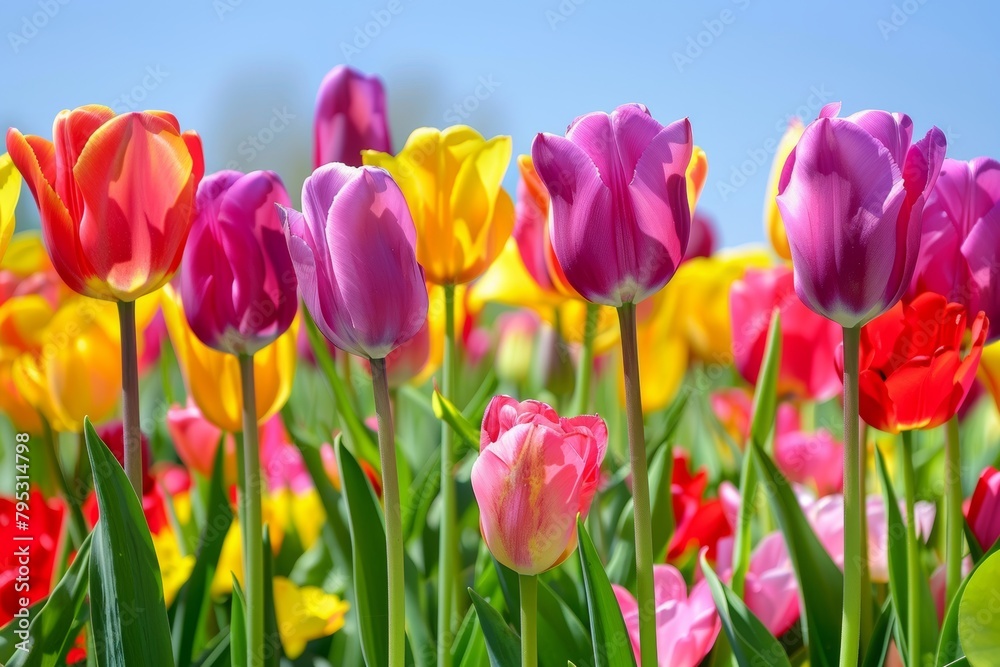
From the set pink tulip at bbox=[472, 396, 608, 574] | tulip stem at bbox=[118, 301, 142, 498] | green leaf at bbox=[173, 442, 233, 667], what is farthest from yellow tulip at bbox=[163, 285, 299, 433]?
pink tulip at bbox=[472, 396, 608, 574]

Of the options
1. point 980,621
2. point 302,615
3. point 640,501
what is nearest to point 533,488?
point 640,501

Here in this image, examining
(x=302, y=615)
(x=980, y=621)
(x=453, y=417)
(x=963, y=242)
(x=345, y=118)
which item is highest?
(x=345, y=118)

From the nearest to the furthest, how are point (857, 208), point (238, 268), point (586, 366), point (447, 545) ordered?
1. point (857, 208)
2. point (238, 268)
3. point (447, 545)
4. point (586, 366)

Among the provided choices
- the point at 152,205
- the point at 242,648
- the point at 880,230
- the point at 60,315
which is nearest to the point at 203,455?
the point at 60,315

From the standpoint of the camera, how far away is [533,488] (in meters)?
0.53

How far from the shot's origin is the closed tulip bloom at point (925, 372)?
60 cm

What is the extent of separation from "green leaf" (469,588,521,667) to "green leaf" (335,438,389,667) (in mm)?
122

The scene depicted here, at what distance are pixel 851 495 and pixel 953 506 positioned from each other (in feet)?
0.63

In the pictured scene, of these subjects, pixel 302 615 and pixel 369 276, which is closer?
pixel 369 276

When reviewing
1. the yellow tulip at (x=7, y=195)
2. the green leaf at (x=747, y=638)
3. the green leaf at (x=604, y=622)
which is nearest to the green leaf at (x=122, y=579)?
the yellow tulip at (x=7, y=195)

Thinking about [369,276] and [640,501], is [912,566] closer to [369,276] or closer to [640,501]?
[640,501]

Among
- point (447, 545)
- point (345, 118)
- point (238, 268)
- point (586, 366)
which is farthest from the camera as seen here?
point (586, 366)

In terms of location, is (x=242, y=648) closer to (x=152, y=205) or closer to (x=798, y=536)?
(x=152, y=205)

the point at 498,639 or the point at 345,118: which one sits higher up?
the point at 345,118
